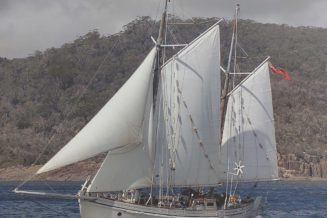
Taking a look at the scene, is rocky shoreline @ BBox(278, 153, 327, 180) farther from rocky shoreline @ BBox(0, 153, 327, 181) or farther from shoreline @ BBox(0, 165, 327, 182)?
shoreline @ BBox(0, 165, 327, 182)

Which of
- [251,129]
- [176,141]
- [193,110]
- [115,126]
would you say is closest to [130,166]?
[115,126]

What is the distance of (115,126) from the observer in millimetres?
49656

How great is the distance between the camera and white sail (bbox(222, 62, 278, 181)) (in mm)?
66188

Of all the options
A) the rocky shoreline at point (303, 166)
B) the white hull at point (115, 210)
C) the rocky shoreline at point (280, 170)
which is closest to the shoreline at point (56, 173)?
the rocky shoreline at point (280, 170)

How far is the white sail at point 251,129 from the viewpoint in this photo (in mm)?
66188

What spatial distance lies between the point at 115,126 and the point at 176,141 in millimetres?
7786

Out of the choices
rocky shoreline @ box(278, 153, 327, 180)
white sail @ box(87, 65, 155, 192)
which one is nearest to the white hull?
white sail @ box(87, 65, 155, 192)

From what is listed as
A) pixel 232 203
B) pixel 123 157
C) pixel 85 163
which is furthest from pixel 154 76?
pixel 85 163

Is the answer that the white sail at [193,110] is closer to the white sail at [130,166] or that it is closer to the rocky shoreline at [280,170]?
the white sail at [130,166]

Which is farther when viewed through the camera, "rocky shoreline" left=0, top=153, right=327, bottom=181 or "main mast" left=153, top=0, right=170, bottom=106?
"rocky shoreline" left=0, top=153, right=327, bottom=181

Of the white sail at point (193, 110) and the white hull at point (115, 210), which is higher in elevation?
the white sail at point (193, 110)

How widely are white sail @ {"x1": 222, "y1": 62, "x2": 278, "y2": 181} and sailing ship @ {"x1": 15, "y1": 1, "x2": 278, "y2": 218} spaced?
8 cm

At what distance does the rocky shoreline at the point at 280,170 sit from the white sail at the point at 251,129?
99.6 metres

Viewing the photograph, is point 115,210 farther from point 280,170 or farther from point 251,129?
point 280,170
